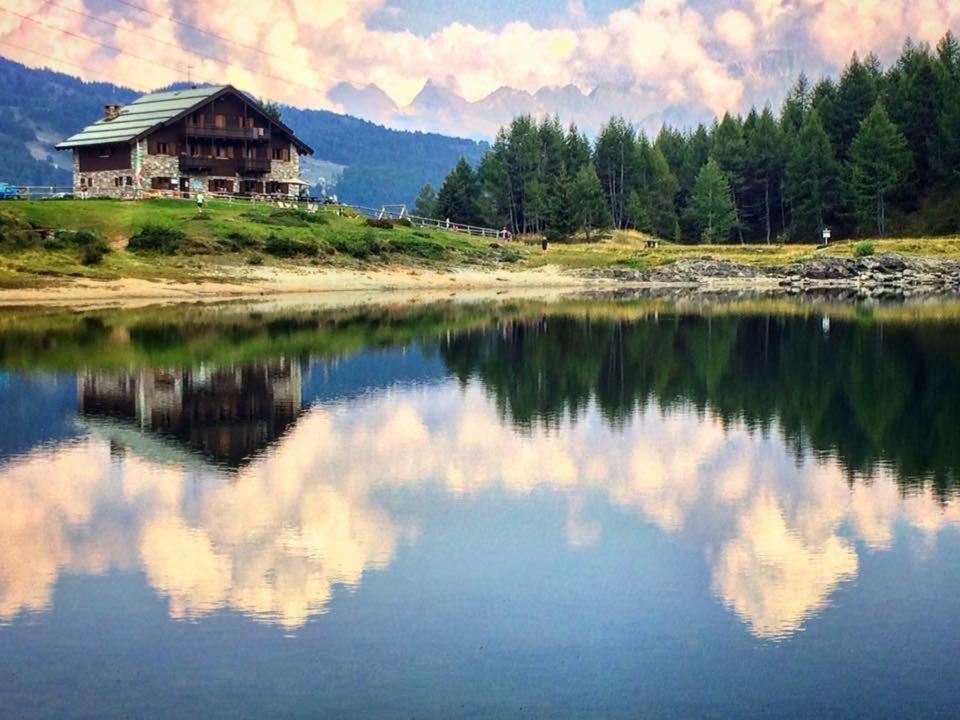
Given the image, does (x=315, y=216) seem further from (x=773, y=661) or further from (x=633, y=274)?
(x=773, y=661)

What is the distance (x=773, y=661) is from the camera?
47.4 feet

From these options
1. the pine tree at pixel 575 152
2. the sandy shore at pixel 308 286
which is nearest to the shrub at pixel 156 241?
the sandy shore at pixel 308 286

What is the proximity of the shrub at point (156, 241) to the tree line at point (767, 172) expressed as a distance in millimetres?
60208

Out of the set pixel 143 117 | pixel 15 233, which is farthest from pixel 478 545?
pixel 143 117

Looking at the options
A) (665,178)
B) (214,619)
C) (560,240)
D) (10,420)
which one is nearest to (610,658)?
(214,619)

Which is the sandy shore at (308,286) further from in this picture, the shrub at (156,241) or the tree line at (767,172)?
the tree line at (767,172)

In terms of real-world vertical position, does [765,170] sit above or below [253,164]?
above

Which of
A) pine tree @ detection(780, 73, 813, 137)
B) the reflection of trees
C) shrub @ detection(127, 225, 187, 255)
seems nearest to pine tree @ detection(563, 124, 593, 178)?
pine tree @ detection(780, 73, 813, 137)

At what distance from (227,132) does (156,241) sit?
108 ft

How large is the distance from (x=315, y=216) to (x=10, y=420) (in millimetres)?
76359

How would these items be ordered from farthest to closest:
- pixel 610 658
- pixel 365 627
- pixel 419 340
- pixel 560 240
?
pixel 560 240 < pixel 419 340 < pixel 365 627 < pixel 610 658

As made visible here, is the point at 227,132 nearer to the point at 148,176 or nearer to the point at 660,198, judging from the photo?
the point at 148,176

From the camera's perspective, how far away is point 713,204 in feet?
484

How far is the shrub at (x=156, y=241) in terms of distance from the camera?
3415 inches
